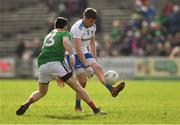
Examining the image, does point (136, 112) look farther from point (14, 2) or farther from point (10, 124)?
point (14, 2)

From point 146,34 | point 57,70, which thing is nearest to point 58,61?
point 57,70

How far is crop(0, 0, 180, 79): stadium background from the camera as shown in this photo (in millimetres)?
36719

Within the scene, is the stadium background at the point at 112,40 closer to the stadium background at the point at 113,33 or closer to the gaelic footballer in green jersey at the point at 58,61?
the stadium background at the point at 113,33

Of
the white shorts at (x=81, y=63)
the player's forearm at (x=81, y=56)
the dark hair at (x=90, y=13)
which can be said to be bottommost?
the white shorts at (x=81, y=63)

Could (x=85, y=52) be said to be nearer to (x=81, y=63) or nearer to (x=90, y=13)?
(x=81, y=63)

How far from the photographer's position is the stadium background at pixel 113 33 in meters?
36.7

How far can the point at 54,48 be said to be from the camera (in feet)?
50.3

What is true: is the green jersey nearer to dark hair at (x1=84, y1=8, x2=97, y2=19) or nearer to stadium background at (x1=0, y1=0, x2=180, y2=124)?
dark hair at (x1=84, y1=8, x2=97, y2=19)

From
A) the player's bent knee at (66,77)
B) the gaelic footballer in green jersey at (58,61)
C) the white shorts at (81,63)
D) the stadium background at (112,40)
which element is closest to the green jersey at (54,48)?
the gaelic footballer in green jersey at (58,61)

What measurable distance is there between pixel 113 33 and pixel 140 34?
1.73 meters

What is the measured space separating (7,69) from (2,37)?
18.8ft

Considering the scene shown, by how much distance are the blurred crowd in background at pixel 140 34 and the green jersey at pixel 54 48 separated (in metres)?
21.9

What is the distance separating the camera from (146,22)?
3869 cm

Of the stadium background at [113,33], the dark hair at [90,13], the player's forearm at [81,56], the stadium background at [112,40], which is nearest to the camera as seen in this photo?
the dark hair at [90,13]
